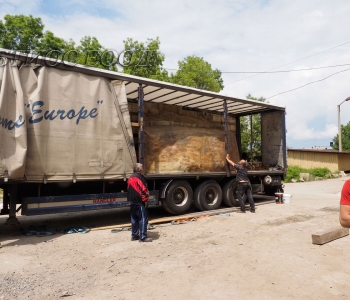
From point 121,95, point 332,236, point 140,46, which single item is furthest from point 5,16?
point 332,236

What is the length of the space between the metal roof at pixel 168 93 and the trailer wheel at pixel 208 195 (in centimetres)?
269

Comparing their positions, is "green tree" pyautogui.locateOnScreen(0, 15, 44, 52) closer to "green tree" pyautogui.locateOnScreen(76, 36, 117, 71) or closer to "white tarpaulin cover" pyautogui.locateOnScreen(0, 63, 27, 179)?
"green tree" pyautogui.locateOnScreen(76, 36, 117, 71)

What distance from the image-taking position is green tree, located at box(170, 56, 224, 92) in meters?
28.8

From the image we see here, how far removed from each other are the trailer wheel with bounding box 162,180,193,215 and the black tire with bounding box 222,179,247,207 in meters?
1.47

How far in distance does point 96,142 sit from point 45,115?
1230mm

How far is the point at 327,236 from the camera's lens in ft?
18.6

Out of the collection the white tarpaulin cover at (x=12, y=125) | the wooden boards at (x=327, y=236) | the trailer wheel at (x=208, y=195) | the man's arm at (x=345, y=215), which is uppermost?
the white tarpaulin cover at (x=12, y=125)

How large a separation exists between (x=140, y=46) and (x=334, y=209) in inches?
844

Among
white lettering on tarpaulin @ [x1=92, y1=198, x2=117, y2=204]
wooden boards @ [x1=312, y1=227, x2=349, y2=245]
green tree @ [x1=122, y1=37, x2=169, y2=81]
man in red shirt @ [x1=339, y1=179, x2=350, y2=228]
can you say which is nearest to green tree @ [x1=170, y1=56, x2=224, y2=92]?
green tree @ [x1=122, y1=37, x2=169, y2=81]

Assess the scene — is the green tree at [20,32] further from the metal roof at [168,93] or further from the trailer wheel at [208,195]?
the trailer wheel at [208,195]

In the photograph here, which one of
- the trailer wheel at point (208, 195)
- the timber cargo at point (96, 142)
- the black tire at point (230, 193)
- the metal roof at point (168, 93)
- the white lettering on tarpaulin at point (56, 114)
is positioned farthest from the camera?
the black tire at point (230, 193)

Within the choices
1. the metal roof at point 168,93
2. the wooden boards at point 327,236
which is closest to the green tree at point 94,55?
the metal roof at point 168,93

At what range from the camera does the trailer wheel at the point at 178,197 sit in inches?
331

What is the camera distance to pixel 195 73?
29.1 meters
